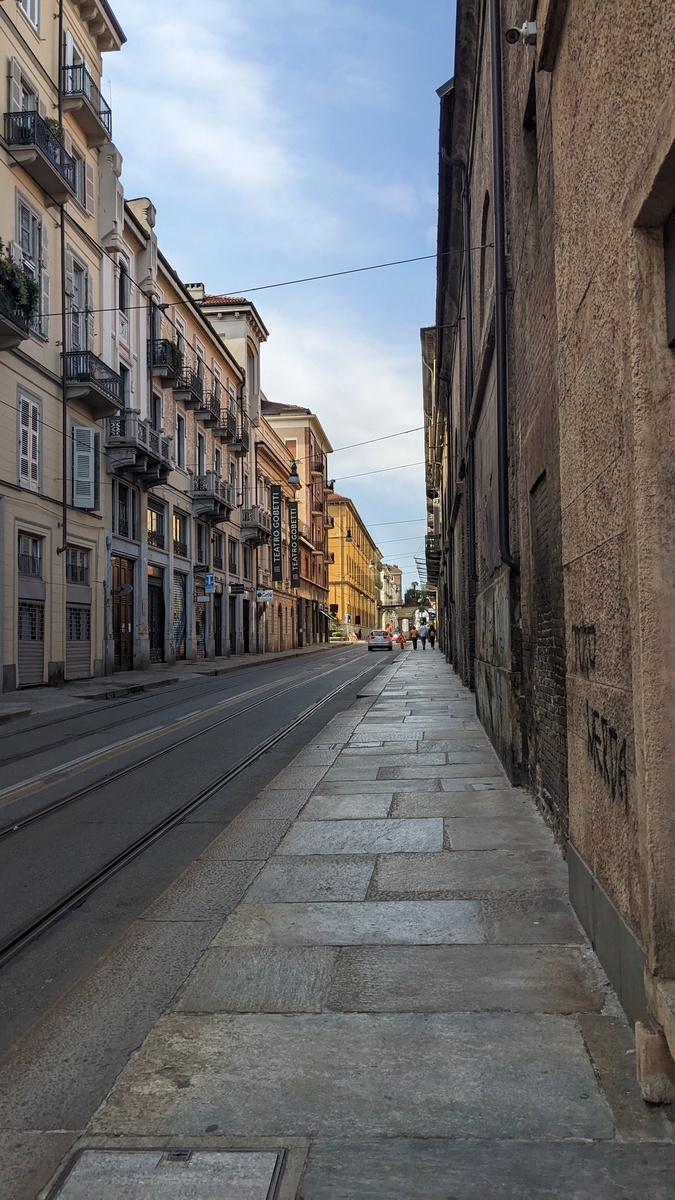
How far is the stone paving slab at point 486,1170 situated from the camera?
2.47 metres

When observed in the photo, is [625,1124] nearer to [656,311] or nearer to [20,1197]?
[20,1197]

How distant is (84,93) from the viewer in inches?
979

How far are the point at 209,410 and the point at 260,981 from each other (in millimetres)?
37444

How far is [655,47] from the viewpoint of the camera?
2.83 m

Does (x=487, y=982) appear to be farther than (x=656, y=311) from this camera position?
Yes

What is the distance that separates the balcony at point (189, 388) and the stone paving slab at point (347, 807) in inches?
1159

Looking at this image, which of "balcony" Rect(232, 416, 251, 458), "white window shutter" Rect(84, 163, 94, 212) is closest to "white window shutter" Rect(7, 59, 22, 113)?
"white window shutter" Rect(84, 163, 94, 212)

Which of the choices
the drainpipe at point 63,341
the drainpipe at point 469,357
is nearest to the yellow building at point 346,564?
the drainpipe at point 63,341

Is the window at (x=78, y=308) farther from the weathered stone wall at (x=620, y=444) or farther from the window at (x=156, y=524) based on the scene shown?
the weathered stone wall at (x=620, y=444)

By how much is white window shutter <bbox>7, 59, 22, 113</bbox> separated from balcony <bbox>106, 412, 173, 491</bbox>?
8.63 metres

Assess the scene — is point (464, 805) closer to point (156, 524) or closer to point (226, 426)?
point (156, 524)

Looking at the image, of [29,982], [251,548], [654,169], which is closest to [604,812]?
[654,169]

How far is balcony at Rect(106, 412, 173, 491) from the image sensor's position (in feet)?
91.7

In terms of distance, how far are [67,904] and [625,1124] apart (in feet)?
11.8
